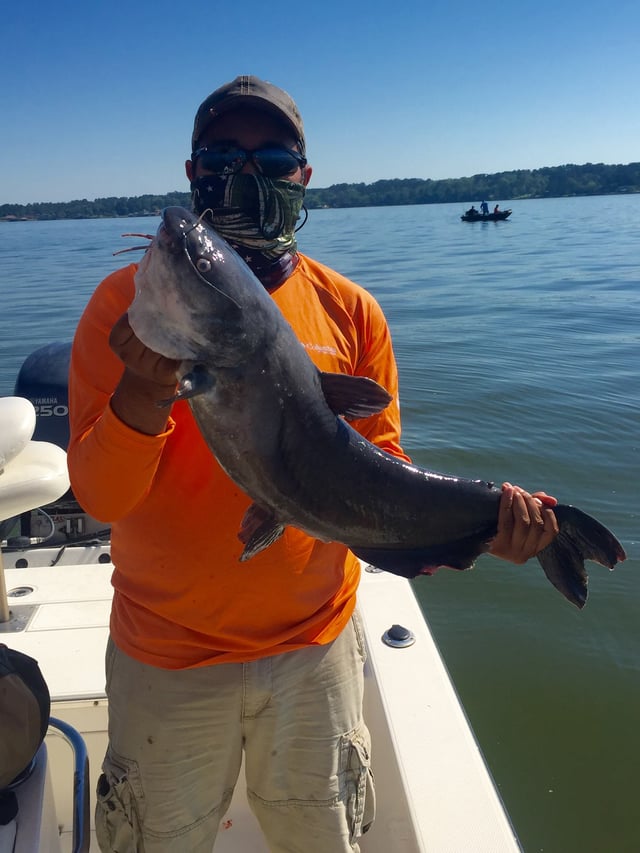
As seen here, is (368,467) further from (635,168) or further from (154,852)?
(635,168)

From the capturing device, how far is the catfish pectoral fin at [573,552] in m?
2.14

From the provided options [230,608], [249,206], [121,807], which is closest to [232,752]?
[121,807]

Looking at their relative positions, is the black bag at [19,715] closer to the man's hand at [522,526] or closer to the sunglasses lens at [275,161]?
the man's hand at [522,526]

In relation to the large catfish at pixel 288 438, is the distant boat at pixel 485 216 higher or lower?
lower

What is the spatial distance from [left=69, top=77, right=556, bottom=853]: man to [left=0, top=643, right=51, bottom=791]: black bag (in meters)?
0.24

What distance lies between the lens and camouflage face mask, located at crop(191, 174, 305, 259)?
7.55ft

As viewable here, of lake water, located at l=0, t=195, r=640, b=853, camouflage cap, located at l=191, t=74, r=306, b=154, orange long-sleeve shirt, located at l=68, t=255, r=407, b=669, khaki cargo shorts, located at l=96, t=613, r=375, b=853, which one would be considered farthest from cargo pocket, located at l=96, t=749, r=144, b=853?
lake water, located at l=0, t=195, r=640, b=853

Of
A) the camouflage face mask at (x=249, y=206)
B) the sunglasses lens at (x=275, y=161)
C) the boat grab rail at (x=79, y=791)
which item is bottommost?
the boat grab rail at (x=79, y=791)

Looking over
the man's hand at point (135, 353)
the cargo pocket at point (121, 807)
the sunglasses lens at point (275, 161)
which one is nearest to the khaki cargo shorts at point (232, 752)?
the cargo pocket at point (121, 807)

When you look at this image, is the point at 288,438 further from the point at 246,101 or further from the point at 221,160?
the point at 246,101

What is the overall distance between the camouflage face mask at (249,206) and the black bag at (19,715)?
1.65 meters

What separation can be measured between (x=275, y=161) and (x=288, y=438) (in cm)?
99

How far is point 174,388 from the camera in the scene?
1.89 m

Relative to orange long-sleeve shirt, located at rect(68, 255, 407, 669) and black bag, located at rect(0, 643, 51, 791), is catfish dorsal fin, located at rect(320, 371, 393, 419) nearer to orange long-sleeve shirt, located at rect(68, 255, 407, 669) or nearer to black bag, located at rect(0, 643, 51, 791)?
orange long-sleeve shirt, located at rect(68, 255, 407, 669)
